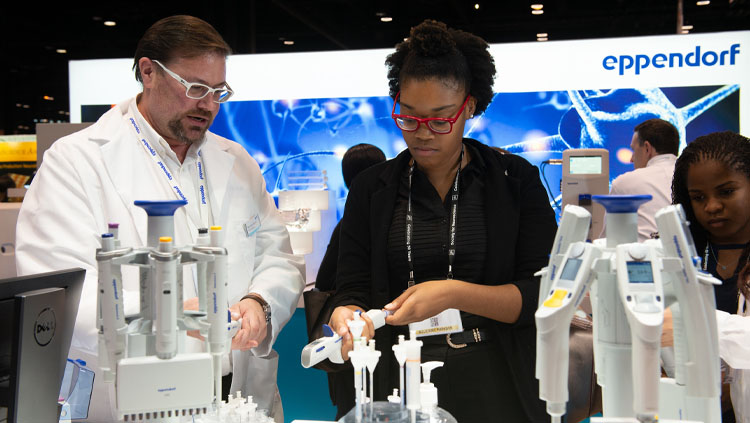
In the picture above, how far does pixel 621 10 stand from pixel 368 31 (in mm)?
4451

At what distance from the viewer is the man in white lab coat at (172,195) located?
1.85 metres

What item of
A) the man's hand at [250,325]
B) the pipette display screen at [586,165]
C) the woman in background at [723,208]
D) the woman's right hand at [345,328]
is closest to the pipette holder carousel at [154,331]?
the woman's right hand at [345,328]

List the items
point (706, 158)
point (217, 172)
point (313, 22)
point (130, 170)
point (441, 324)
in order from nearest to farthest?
1. point (441, 324)
2. point (706, 158)
3. point (130, 170)
4. point (217, 172)
5. point (313, 22)

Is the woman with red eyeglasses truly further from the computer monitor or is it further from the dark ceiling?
the dark ceiling

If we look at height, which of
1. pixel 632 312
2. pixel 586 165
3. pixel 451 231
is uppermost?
pixel 586 165

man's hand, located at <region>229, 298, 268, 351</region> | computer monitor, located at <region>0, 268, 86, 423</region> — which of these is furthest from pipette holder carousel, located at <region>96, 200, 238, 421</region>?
man's hand, located at <region>229, 298, 268, 351</region>

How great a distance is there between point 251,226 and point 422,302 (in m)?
0.84

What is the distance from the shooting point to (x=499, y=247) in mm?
1855

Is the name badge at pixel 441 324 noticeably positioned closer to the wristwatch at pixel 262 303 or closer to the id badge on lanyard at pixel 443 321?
the id badge on lanyard at pixel 443 321

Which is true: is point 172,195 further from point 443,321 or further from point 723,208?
point 723,208

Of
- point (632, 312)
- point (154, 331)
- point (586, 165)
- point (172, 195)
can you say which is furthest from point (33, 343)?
point (586, 165)

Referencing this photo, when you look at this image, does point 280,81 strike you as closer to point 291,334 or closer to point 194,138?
point 291,334

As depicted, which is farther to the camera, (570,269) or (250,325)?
(250,325)

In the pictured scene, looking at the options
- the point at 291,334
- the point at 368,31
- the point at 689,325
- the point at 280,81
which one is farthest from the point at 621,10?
the point at 689,325
